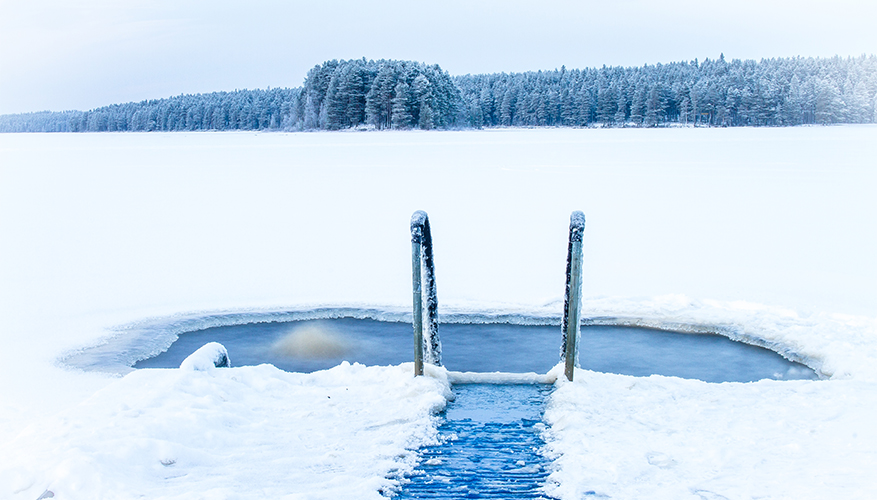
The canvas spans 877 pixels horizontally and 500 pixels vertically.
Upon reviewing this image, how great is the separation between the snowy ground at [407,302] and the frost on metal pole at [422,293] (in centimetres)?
31

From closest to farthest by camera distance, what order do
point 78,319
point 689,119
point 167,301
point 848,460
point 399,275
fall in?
point 848,460
point 78,319
point 167,301
point 399,275
point 689,119

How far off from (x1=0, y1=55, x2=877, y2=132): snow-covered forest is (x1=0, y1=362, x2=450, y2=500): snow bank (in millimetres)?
73178

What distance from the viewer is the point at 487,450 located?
3807 millimetres

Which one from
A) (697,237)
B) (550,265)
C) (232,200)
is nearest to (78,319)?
(550,265)

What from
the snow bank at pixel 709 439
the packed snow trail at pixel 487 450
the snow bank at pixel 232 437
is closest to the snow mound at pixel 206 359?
the snow bank at pixel 232 437

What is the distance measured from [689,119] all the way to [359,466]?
102 m

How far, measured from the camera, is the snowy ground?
348 cm

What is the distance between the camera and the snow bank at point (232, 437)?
319 centimetres

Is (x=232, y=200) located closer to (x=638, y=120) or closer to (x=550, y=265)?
(x=550, y=265)

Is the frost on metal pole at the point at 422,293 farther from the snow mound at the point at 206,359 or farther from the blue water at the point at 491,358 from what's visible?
the snow mound at the point at 206,359

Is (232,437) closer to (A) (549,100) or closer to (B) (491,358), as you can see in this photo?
(B) (491,358)

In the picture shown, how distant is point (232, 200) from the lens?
16641 mm

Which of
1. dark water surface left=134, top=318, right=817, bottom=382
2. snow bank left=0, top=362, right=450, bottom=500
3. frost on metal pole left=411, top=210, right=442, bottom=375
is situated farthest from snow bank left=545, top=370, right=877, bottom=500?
dark water surface left=134, top=318, right=817, bottom=382

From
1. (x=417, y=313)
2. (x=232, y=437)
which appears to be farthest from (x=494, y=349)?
(x=232, y=437)
